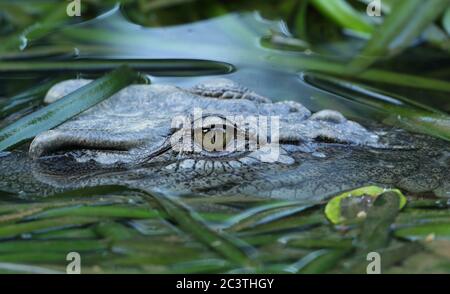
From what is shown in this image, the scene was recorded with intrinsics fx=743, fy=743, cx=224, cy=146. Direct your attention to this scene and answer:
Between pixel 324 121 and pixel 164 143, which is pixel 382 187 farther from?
pixel 164 143

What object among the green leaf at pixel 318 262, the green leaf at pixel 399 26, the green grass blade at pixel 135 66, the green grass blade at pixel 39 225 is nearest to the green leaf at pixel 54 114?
the green grass blade at pixel 39 225

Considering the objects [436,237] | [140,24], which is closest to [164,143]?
[436,237]

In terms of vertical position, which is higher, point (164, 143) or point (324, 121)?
point (324, 121)

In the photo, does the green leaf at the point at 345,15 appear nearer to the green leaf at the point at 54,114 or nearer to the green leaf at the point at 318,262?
the green leaf at the point at 54,114

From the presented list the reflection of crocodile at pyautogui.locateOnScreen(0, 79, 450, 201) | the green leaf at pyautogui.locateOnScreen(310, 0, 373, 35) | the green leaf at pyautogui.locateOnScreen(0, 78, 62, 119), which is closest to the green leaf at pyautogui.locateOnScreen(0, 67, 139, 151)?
the reflection of crocodile at pyautogui.locateOnScreen(0, 79, 450, 201)

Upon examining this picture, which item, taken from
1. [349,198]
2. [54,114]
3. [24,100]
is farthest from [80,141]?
[349,198]

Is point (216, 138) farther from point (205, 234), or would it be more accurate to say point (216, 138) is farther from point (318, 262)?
point (318, 262)

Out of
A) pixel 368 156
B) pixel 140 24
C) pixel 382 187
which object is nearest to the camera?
pixel 382 187
